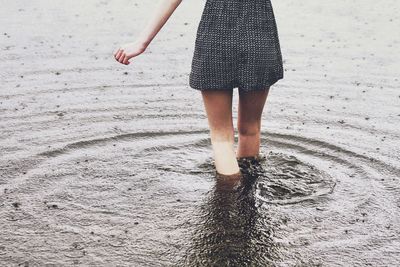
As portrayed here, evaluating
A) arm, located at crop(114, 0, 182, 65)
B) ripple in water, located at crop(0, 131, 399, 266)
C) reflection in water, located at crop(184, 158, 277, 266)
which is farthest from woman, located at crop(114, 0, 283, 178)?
ripple in water, located at crop(0, 131, 399, 266)

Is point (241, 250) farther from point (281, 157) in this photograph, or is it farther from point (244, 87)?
point (281, 157)

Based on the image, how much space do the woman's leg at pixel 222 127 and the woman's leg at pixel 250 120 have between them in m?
0.20

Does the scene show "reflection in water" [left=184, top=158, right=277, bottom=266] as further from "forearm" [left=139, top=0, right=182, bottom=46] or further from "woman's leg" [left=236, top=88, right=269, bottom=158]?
"forearm" [left=139, top=0, right=182, bottom=46]

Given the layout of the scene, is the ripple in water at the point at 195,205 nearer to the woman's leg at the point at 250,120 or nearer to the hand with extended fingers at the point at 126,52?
the woman's leg at the point at 250,120

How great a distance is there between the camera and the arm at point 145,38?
4.75 meters

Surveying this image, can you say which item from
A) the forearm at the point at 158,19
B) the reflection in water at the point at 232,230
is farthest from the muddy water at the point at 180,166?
the forearm at the point at 158,19

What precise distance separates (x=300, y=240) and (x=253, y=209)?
56 centimetres

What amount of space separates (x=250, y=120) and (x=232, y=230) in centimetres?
118

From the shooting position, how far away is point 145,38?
479 cm

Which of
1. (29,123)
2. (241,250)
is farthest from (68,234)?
(29,123)

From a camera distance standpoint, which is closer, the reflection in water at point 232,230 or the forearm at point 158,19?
the reflection in water at point 232,230

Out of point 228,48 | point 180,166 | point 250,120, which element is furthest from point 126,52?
point 180,166

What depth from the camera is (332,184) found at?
17.5ft

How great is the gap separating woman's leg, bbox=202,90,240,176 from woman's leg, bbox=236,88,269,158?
0.67 ft
